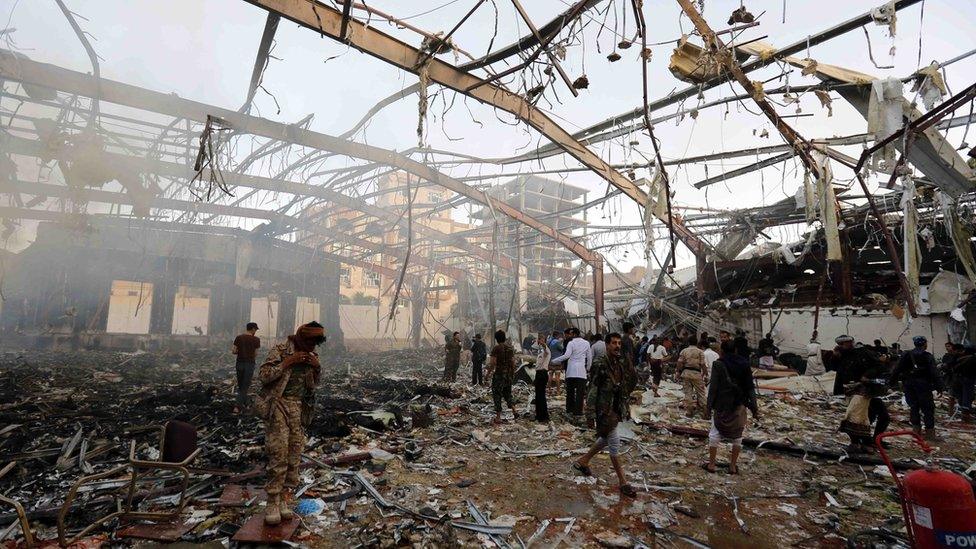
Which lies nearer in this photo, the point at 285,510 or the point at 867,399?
the point at 285,510

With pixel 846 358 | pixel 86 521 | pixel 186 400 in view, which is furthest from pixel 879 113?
pixel 186 400

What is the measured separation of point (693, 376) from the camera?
841 centimetres

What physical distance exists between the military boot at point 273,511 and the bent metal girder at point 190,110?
18.9ft

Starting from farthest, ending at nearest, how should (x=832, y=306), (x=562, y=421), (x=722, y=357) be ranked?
(x=832, y=306)
(x=562, y=421)
(x=722, y=357)

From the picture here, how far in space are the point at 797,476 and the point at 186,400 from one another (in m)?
9.96

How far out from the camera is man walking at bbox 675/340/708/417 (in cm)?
836

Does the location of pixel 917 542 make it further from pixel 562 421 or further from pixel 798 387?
pixel 798 387

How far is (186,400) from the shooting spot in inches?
320

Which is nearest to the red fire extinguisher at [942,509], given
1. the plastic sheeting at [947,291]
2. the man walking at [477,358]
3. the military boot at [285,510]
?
the military boot at [285,510]

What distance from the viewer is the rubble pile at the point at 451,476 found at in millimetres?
3773

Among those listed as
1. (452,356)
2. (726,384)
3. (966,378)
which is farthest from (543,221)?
(726,384)

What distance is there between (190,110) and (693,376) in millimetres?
10057

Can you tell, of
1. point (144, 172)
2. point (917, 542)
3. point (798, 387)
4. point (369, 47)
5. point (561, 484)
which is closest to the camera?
point (917, 542)

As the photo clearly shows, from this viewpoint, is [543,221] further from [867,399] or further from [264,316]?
[867,399]
